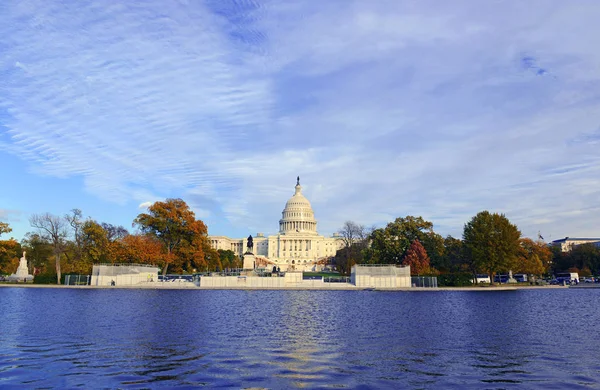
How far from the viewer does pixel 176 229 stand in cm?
7400

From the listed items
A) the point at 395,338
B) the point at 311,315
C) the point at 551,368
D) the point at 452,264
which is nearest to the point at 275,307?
the point at 311,315

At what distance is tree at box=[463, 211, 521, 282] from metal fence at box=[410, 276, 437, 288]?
8.99 meters

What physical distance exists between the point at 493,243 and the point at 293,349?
55886mm

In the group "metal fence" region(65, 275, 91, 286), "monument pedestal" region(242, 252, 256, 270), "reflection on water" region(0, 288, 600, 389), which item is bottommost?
"reflection on water" region(0, 288, 600, 389)

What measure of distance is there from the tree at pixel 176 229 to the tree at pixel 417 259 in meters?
30.6

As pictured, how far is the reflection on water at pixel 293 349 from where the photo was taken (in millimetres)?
14156

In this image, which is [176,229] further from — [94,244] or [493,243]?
[493,243]

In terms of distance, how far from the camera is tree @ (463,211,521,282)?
6700 centimetres

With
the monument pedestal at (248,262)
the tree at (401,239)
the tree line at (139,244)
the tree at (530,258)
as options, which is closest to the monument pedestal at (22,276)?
the tree line at (139,244)

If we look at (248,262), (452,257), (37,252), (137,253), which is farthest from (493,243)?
(37,252)

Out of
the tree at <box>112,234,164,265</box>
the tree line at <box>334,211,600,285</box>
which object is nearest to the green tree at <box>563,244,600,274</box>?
the tree line at <box>334,211,600,285</box>

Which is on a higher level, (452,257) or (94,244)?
(94,244)

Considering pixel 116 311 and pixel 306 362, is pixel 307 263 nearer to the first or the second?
pixel 116 311

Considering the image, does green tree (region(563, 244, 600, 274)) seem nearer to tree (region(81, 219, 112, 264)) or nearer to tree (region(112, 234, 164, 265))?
tree (region(112, 234, 164, 265))
